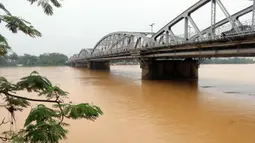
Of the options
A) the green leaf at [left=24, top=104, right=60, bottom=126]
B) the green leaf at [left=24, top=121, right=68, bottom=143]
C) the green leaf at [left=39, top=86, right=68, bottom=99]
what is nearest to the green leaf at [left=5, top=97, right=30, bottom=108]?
the green leaf at [left=39, top=86, right=68, bottom=99]

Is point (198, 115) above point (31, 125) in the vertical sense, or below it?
below

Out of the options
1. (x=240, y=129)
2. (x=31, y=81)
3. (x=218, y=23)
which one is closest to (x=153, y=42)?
(x=218, y=23)

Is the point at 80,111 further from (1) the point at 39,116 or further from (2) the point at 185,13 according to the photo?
(2) the point at 185,13

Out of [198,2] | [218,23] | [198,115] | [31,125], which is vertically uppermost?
[198,2]

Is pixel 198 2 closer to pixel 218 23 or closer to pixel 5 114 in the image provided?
pixel 218 23

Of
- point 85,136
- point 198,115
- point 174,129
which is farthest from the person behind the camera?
point 198,115

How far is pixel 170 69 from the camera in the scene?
36.4 metres

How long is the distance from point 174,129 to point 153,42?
2408 cm

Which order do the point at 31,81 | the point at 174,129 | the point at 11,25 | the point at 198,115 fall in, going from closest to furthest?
the point at 11,25 → the point at 31,81 → the point at 174,129 → the point at 198,115

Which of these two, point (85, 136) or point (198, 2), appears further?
point (198, 2)

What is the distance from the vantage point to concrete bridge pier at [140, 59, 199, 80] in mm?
34656

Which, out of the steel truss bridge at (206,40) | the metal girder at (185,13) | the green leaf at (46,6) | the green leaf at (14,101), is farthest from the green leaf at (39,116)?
the metal girder at (185,13)

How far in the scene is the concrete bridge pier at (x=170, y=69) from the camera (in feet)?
114

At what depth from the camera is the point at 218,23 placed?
23188 millimetres
